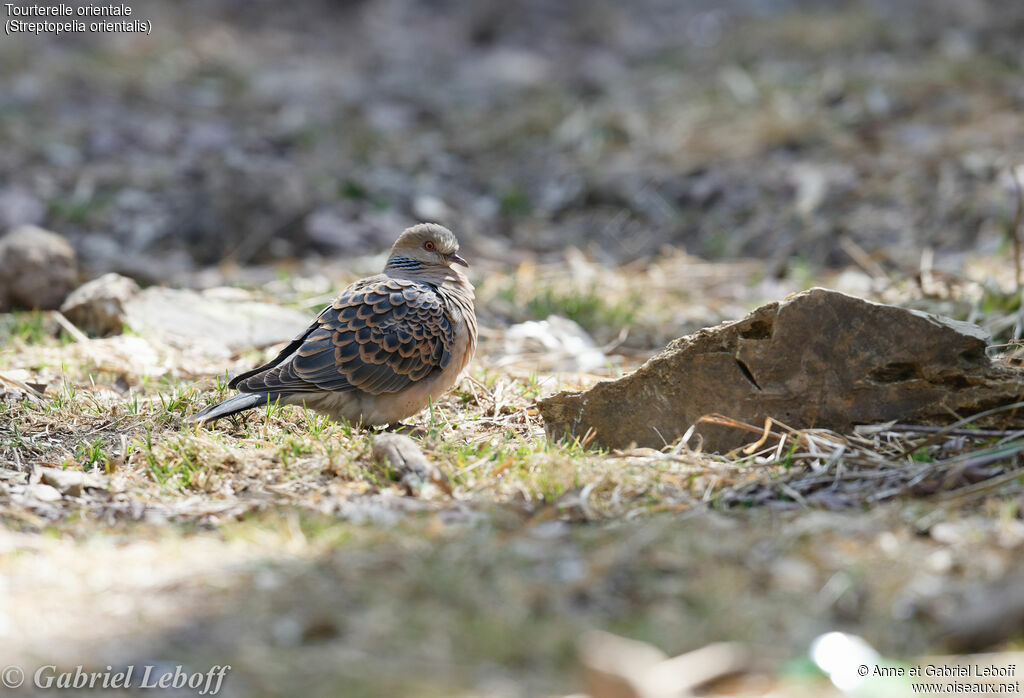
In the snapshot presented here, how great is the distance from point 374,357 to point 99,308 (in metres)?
1.90

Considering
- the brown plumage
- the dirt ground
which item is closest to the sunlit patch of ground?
the dirt ground

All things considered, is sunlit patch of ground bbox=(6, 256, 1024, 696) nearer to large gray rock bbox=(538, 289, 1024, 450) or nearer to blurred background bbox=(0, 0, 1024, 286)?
large gray rock bbox=(538, 289, 1024, 450)

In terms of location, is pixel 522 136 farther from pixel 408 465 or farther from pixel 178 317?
pixel 408 465

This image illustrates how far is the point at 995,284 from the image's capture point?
5.28m

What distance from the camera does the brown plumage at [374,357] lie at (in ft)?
13.2

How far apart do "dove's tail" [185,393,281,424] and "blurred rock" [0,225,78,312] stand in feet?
7.08

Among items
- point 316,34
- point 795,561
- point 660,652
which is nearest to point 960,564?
point 795,561

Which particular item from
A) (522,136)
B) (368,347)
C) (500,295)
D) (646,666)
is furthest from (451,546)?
(522,136)

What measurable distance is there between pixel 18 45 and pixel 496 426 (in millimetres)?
8460

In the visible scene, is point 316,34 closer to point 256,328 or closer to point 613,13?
point 613,13

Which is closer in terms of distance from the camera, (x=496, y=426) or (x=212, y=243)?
(x=496, y=426)

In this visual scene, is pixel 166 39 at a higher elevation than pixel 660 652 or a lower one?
higher

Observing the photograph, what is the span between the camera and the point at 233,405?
3875mm

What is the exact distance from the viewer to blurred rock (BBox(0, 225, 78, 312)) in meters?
5.59
